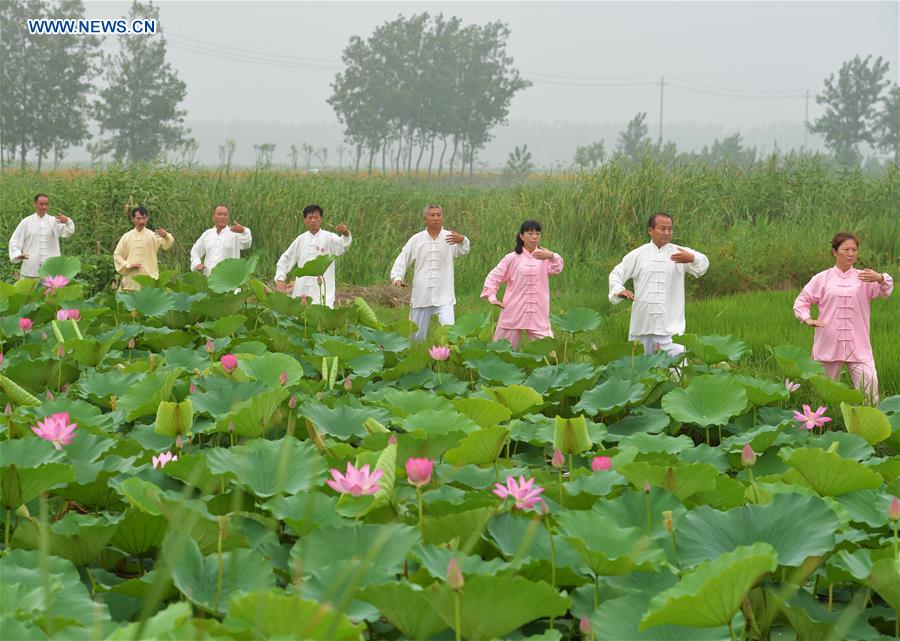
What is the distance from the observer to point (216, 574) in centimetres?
205

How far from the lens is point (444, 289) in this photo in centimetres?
920

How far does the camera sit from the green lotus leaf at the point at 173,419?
3094 mm

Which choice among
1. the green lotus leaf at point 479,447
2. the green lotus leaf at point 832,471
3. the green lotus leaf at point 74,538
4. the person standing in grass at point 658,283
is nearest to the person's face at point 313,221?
the person standing in grass at point 658,283

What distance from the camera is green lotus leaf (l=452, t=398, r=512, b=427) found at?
338 cm

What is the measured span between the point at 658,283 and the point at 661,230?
0.38 meters

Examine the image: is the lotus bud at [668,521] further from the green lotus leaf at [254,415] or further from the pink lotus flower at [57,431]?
the pink lotus flower at [57,431]

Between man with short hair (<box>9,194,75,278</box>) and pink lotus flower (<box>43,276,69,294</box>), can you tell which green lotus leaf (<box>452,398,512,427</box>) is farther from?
man with short hair (<box>9,194,75,278</box>)

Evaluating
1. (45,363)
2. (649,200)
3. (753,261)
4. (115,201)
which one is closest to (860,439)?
(45,363)

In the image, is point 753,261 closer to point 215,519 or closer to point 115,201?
point 115,201

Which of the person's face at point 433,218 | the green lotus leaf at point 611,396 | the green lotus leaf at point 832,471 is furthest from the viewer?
the person's face at point 433,218

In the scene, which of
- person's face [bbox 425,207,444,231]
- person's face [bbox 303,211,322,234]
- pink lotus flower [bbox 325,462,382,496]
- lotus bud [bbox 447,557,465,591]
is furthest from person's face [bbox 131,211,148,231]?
lotus bud [bbox 447,557,465,591]

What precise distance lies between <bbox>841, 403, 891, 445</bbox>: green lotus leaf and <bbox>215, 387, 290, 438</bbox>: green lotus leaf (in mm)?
1853

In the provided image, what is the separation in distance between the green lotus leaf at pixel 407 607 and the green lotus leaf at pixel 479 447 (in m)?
1.01

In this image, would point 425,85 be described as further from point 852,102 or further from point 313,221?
point 313,221
